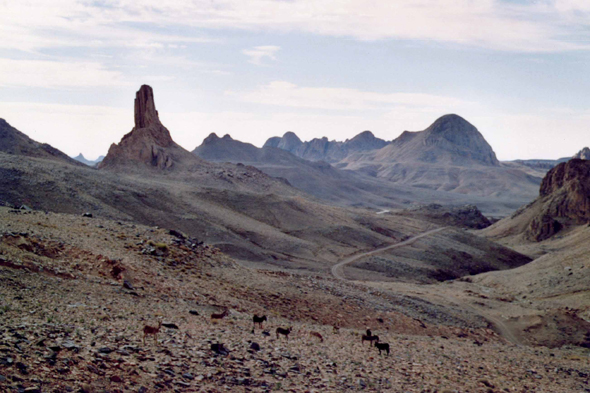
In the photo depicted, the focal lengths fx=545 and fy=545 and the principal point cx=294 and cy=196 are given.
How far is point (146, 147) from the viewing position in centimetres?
9294

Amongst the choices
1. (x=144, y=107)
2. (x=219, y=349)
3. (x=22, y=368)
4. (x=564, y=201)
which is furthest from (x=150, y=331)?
(x=564, y=201)

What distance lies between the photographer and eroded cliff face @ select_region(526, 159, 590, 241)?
8794 centimetres

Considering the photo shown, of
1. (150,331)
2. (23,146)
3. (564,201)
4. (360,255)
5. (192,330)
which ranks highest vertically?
(23,146)

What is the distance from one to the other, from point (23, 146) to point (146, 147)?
63.0ft

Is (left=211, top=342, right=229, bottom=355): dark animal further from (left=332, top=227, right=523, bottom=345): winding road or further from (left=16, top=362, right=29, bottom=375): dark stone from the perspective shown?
(left=332, top=227, right=523, bottom=345): winding road

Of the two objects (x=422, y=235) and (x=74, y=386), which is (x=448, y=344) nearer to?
(x=74, y=386)

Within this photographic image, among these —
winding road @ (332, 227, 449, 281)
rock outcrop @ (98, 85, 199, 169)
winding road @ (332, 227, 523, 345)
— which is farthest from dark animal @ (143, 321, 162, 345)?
rock outcrop @ (98, 85, 199, 169)

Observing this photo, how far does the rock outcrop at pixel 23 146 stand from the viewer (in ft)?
257

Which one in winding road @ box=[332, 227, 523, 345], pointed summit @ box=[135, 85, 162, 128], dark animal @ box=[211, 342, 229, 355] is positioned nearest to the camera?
dark animal @ box=[211, 342, 229, 355]

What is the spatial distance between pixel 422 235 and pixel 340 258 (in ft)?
87.1

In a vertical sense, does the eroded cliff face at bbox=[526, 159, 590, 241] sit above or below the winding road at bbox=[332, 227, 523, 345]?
above

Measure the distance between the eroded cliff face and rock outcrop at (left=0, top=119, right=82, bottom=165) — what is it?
7402cm

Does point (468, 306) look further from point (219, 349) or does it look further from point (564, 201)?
point (564, 201)

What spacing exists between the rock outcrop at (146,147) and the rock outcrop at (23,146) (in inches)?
354
